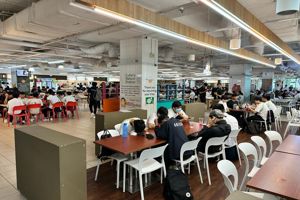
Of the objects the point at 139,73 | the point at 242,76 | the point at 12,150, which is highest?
the point at 242,76

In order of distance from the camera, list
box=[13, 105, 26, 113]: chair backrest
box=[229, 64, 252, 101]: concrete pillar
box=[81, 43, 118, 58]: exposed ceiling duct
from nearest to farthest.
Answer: box=[13, 105, 26, 113]: chair backrest
box=[81, 43, 118, 58]: exposed ceiling duct
box=[229, 64, 252, 101]: concrete pillar

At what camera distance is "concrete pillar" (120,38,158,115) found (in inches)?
254

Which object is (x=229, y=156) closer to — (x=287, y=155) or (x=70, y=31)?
(x=287, y=155)

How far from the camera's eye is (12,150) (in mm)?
4758

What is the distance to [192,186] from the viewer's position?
326 cm

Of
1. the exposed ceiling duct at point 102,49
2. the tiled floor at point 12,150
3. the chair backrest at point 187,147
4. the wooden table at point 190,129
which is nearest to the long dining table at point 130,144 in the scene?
the chair backrest at point 187,147

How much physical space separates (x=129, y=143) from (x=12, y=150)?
344 cm

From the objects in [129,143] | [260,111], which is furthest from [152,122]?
[260,111]

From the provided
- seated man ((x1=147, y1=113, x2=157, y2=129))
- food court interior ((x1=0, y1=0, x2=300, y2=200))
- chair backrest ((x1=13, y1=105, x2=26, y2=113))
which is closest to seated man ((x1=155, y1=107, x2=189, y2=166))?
food court interior ((x1=0, y1=0, x2=300, y2=200))

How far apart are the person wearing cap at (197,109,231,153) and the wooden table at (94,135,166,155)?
836 mm

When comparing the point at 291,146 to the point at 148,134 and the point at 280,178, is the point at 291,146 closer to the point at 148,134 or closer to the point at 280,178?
the point at 280,178

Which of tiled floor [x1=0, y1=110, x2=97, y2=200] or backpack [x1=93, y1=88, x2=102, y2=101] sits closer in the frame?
tiled floor [x1=0, y1=110, x2=97, y2=200]

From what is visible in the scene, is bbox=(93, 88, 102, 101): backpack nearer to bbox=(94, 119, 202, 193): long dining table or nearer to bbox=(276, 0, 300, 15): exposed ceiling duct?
bbox=(94, 119, 202, 193): long dining table

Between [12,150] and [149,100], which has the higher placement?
[149,100]
